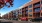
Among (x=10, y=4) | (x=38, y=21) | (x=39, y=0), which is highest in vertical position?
(x=39, y=0)

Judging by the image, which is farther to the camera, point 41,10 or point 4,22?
point 41,10

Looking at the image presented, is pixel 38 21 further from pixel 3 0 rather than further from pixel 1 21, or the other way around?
pixel 3 0

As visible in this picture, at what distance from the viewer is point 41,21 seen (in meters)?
8.77

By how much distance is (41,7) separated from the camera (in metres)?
21.1

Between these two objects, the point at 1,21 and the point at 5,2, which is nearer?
the point at 5,2

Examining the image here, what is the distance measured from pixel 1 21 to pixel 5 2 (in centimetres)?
312

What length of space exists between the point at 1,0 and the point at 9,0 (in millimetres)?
324

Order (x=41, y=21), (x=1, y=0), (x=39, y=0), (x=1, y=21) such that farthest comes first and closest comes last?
1. (x=39, y=0)
2. (x=41, y=21)
3. (x=1, y=21)
4. (x=1, y=0)

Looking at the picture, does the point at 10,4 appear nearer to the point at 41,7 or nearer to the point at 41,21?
the point at 41,21

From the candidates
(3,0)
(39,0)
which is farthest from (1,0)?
(39,0)

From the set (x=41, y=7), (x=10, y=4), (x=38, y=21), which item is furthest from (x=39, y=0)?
(x=10, y=4)

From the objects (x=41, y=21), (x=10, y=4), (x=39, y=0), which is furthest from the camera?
(x=39, y=0)

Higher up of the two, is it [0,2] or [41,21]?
[0,2]

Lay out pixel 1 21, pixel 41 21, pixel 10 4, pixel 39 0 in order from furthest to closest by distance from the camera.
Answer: pixel 39 0, pixel 41 21, pixel 1 21, pixel 10 4
